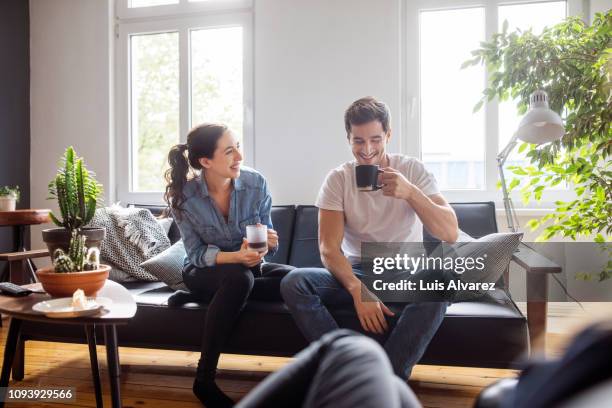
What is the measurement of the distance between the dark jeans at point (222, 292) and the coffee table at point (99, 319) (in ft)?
1.07

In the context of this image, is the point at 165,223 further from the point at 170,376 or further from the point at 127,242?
the point at 170,376

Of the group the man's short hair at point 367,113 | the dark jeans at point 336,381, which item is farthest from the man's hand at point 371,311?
the dark jeans at point 336,381

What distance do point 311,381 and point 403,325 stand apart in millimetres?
1259

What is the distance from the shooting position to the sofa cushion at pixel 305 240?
255 cm

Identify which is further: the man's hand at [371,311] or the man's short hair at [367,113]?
the man's short hair at [367,113]

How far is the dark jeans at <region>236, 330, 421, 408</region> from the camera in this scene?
468 millimetres

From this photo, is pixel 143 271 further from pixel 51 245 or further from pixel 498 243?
pixel 498 243

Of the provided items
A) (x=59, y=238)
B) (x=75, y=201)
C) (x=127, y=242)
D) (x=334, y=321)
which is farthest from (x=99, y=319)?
(x=127, y=242)

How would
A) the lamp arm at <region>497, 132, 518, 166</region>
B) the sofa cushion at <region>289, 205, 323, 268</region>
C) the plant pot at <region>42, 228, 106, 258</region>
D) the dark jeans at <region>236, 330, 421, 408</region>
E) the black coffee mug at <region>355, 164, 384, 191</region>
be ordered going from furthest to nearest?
1. the sofa cushion at <region>289, 205, 323, 268</region>
2. the lamp arm at <region>497, 132, 518, 166</region>
3. the black coffee mug at <region>355, 164, 384, 191</region>
4. the plant pot at <region>42, 228, 106, 258</region>
5. the dark jeans at <region>236, 330, 421, 408</region>

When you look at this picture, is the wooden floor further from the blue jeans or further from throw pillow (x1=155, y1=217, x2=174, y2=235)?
throw pillow (x1=155, y1=217, x2=174, y2=235)

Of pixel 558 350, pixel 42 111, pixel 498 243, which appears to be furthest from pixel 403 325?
pixel 42 111

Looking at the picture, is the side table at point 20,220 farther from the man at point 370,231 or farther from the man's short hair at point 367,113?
the man's short hair at point 367,113

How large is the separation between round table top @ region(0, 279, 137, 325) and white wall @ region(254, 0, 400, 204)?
6.23 ft

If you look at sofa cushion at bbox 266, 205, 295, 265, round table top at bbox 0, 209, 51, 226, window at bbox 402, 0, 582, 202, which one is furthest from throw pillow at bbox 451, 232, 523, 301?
round table top at bbox 0, 209, 51, 226
